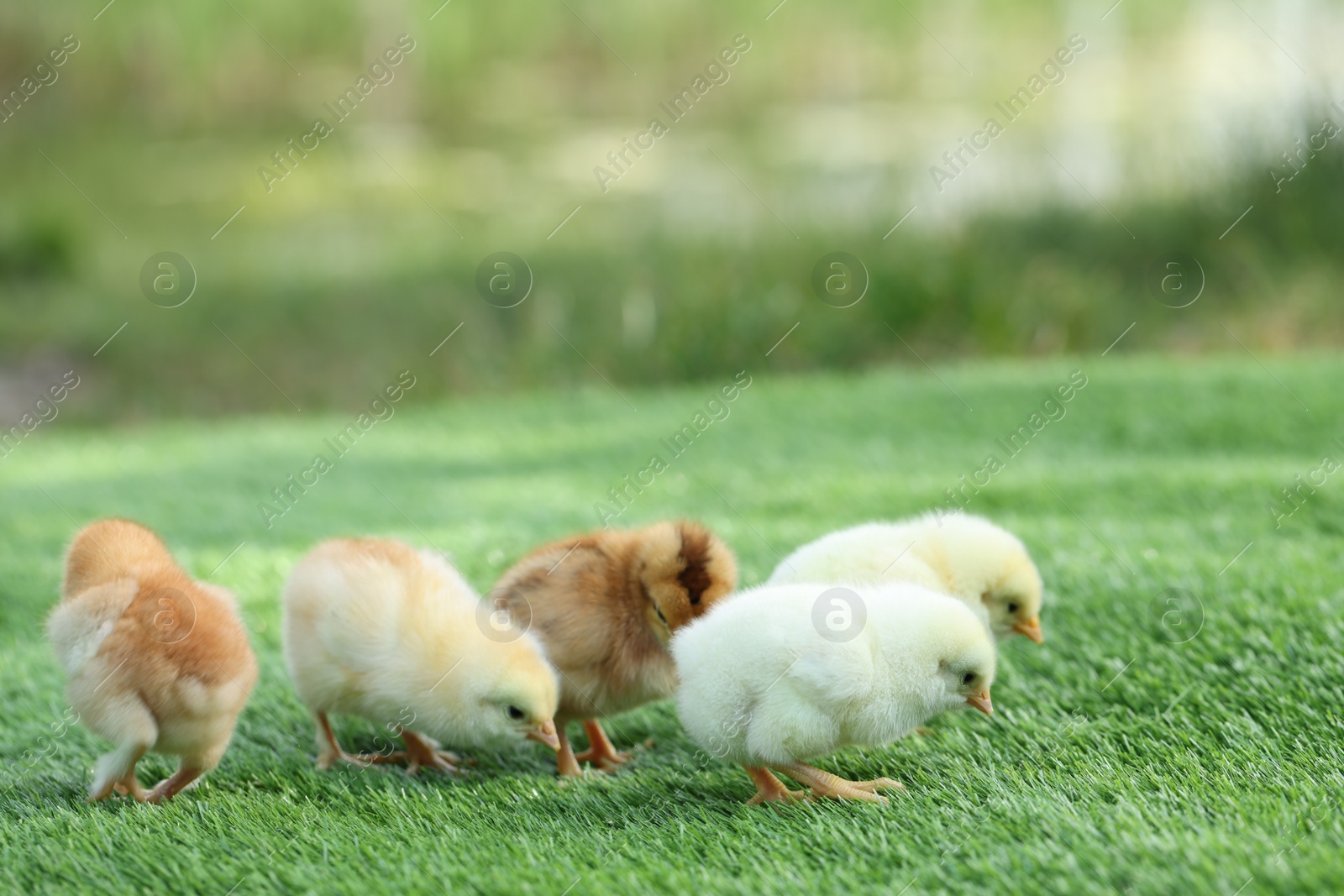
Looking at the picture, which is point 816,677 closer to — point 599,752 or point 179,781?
point 599,752

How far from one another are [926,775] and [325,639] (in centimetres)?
109

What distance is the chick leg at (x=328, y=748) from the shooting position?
221 cm

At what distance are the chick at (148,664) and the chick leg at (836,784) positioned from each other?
0.92 meters

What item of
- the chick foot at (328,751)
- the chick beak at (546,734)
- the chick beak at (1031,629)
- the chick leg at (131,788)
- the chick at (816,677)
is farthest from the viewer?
the chick beak at (1031,629)

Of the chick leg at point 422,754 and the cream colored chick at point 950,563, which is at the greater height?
the cream colored chick at point 950,563

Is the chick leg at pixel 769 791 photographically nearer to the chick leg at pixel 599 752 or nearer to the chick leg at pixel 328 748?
the chick leg at pixel 599 752

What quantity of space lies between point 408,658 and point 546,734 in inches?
11.3

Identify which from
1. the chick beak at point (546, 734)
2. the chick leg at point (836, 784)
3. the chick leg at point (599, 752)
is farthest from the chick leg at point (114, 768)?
the chick leg at point (836, 784)

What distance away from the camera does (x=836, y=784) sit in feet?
6.08

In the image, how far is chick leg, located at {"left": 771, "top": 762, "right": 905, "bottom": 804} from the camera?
183 cm

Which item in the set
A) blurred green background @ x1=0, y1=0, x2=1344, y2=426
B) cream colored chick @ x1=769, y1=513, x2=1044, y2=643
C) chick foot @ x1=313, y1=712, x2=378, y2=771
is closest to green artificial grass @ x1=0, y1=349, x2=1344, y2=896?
chick foot @ x1=313, y1=712, x2=378, y2=771

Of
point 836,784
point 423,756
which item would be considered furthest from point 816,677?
point 423,756

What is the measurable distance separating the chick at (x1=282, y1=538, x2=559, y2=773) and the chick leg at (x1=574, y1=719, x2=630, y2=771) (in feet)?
0.42

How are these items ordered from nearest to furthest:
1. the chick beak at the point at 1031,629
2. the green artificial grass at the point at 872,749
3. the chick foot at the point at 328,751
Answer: the green artificial grass at the point at 872,749
the chick foot at the point at 328,751
the chick beak at the point at 1031,629
